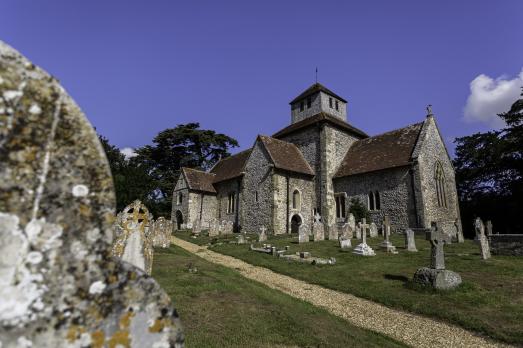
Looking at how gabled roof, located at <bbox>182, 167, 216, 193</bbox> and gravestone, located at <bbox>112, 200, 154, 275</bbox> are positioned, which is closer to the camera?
gravestone, located at <bbox>112, 200, 154, 275</bbox>

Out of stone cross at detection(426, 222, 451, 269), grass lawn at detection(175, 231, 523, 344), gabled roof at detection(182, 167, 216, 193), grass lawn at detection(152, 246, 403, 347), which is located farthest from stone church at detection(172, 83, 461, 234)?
grass lawn at detection(152, 246, 403, 347)

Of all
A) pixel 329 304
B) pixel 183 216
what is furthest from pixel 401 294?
pixel 183 216

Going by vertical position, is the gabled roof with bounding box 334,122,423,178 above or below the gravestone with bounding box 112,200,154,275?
above

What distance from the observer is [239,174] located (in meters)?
29.5

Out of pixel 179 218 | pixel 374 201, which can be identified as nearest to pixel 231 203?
pixel 179 218

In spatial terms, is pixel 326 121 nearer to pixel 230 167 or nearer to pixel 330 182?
pixel 330 182

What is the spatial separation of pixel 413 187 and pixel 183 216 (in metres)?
22.0

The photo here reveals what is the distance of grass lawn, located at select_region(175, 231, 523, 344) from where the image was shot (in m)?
6.73

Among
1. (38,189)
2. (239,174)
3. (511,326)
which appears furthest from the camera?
(239,174)

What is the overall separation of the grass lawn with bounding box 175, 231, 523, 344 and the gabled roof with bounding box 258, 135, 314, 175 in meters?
12.2

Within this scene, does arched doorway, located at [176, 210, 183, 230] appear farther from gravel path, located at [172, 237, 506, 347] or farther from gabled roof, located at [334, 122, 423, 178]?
gravel path, located at [172, 237, 506, 347]

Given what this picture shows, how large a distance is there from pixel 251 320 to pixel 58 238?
5257 mm

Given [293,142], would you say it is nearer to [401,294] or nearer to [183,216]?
[183,216]

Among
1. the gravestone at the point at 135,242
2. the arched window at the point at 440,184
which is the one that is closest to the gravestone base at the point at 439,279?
the gravestone at the point at 135,242
